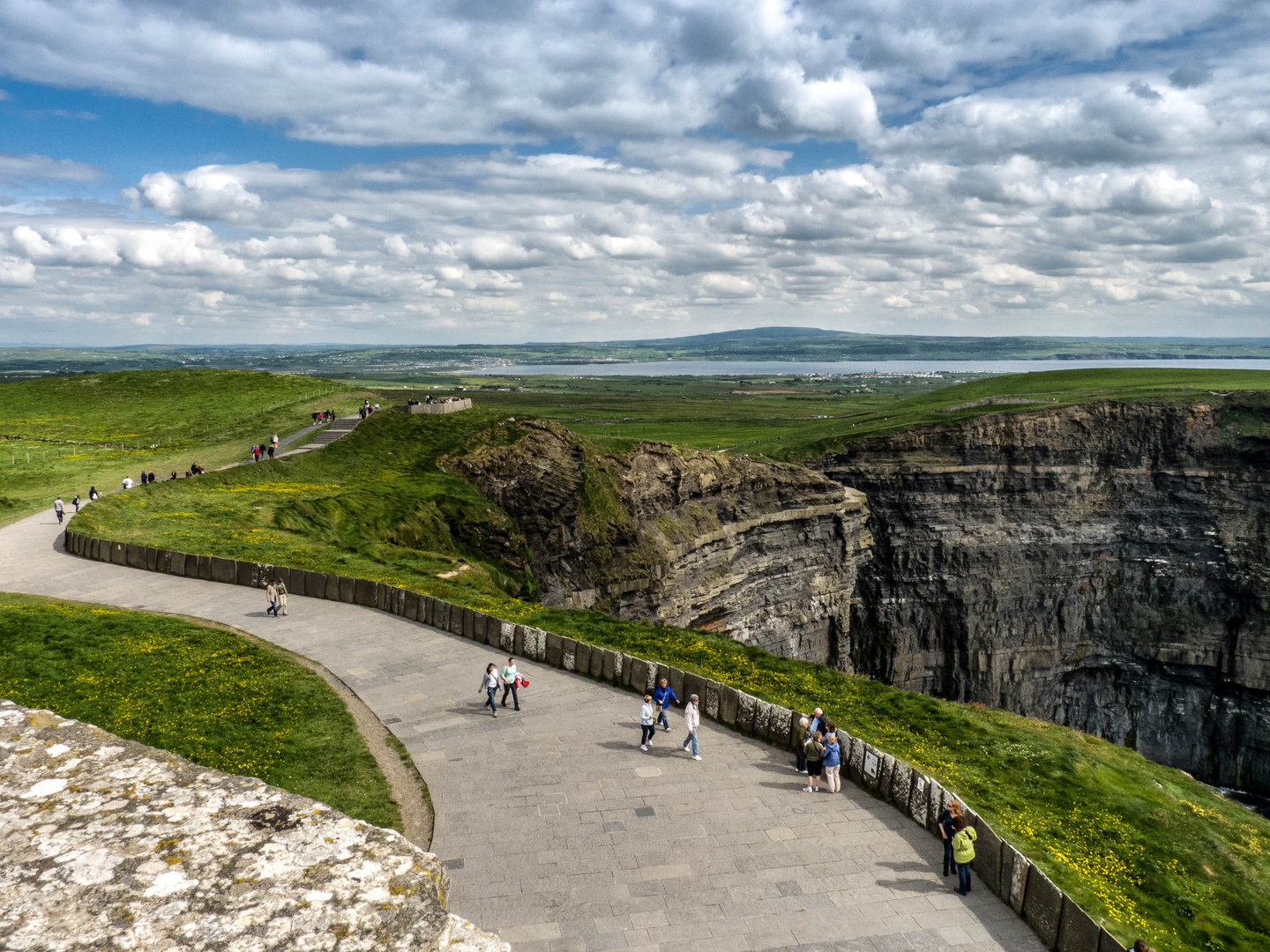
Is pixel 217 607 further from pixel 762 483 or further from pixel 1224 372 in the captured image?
pixel 1224 372

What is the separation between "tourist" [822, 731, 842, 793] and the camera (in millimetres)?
20656

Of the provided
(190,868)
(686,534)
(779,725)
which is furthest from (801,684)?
(686,534)

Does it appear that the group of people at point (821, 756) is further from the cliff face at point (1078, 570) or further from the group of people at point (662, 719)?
the cliff face at point (1078, 570)

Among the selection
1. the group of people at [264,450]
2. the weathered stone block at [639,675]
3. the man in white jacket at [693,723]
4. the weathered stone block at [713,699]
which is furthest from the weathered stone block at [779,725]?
the group of people at [264,450]

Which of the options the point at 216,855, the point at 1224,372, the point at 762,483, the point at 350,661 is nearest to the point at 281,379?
the point at 762,483

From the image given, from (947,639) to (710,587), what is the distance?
36.5 metres

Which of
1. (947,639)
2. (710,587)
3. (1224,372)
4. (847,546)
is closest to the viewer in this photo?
(710,587)

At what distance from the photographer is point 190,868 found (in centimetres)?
661

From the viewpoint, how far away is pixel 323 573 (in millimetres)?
35375

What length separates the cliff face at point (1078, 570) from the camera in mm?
86688

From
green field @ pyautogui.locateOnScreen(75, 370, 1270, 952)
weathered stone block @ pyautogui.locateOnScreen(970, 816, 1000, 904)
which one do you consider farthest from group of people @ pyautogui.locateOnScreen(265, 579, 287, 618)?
weathered stone block @ pyautogui.locateOnScreen(970, 816, 1000, 904)

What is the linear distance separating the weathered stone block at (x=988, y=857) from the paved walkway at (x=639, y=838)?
35cm

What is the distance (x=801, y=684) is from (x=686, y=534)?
39958mm

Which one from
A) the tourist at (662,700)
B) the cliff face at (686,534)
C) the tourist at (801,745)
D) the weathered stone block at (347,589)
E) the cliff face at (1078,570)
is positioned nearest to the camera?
the tourist at (801,745)
